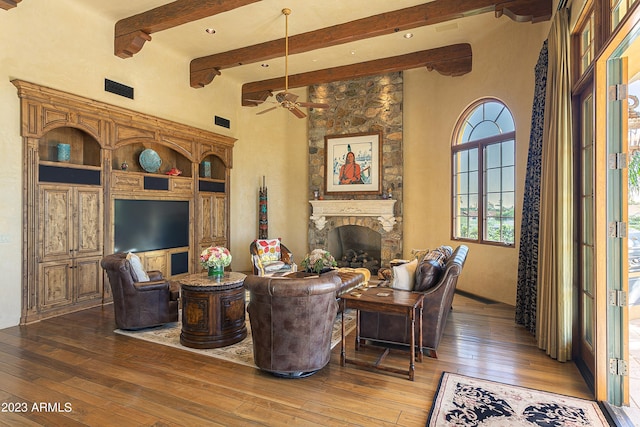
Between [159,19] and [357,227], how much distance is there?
5834 mm

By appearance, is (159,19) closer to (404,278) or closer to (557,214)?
(404,278)

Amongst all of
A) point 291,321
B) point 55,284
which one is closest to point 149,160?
point 55,284

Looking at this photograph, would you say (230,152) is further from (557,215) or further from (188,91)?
(557,215)

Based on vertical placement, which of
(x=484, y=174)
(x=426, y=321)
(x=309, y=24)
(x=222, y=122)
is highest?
(x=309, y=24)

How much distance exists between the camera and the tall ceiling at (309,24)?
16.6 ft

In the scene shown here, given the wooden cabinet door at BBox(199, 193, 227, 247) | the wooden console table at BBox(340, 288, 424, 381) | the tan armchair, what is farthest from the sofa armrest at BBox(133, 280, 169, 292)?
the wooden cabinet door at BBox(199, 193, 227, 247)

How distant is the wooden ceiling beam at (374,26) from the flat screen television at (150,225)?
264 centimetres

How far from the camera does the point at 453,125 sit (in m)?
6.98

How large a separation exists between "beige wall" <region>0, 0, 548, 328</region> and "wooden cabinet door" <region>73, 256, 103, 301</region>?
0.73 metres

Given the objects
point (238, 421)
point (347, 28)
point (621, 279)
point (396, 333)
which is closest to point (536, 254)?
point (621, 279)

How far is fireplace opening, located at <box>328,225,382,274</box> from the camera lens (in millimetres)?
8625

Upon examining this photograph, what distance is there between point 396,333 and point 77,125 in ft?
17.5

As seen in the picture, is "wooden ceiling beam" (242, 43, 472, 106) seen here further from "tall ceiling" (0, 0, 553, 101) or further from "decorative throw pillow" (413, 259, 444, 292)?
"decorative throw pillow" (413, 259, 444, 292)

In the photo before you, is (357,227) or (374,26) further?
(357,227)
